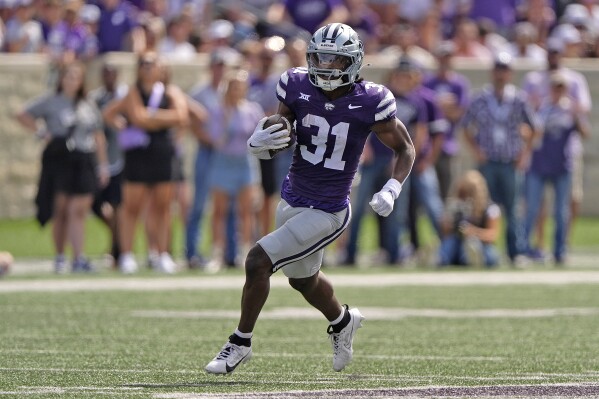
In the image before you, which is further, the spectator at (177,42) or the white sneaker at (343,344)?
the spectator at (177,42)

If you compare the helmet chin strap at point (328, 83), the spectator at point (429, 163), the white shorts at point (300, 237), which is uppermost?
the helmet chin strap at point (328, 83)

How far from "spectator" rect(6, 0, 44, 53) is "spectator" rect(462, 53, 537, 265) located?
20.2 ft

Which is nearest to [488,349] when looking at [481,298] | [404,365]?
[404,365]

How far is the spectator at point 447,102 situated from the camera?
1684cm

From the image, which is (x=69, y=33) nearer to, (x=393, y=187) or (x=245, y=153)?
(x=245, y=153)

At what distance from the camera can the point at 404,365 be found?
8.20m

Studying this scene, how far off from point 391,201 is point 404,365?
3.35 feet

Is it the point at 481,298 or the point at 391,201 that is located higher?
the point at 391,201

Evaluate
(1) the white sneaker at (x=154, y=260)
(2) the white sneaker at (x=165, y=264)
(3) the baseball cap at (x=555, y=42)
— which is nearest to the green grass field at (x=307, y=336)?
(2) the white sneaker at (x=165, y=264)

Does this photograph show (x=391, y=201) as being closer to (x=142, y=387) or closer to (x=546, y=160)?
(x=142, y=387)

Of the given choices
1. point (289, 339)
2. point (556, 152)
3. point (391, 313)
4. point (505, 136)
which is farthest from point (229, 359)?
point (556, 152)

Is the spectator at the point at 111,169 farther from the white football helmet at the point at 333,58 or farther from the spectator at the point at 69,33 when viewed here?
the white football helmet at the point at 333,58

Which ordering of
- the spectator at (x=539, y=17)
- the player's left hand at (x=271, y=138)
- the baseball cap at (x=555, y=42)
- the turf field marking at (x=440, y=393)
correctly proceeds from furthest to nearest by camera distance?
the spectator at (x=539, y=17) < the baseball cap at (x=555, y=42) < the player's left hand at (x=271, y=138) < the turf field marking at (x=440, y=393)

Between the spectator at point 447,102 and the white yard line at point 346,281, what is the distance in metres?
2.03
